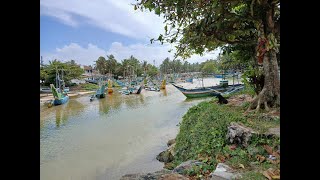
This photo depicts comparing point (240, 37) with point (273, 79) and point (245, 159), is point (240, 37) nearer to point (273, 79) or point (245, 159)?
point (273, 79)

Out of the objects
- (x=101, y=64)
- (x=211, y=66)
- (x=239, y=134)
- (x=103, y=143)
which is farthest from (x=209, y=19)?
(x=101, y=64)

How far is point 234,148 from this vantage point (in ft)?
8.80

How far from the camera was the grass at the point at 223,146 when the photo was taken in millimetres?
2213

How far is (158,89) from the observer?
717 inches

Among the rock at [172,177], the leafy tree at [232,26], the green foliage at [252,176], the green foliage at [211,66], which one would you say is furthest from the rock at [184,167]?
the green foliage at [211,66]

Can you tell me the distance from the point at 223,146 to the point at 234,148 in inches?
8.8

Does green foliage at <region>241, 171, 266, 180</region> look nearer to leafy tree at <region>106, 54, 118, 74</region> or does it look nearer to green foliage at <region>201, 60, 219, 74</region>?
green foliage at <region>201, 60, 219, 74</region>

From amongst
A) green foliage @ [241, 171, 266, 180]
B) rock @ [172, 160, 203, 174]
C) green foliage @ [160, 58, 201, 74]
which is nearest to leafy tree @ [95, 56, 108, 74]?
green foliage @ [160, 58, 201, 74]

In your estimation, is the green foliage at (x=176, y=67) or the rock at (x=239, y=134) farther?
the green foliage at (x=176, y=67)

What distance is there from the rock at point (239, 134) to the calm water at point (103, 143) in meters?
1.57

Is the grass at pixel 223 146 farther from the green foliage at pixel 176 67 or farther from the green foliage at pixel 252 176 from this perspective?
the green foliage at pixel 176 67

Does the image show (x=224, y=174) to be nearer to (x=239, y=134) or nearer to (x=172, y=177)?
(x=172, y=177)
